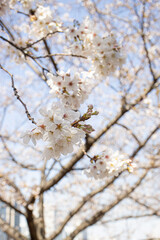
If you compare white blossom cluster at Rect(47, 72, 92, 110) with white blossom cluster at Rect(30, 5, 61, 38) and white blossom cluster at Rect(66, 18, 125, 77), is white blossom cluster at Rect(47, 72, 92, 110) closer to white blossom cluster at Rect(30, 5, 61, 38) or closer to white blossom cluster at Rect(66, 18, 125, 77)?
white blossom cluster at Rect(66, 18, 125, 77)

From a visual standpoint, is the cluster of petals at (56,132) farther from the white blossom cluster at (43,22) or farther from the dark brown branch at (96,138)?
the dark brown branch at (96,138)

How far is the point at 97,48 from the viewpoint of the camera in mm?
1871

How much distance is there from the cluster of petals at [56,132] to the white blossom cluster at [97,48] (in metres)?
0.98

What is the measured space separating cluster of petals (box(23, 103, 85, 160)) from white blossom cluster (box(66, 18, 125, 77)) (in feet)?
3.22

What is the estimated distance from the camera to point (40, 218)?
13.2 feet

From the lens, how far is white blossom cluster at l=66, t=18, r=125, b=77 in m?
1.85

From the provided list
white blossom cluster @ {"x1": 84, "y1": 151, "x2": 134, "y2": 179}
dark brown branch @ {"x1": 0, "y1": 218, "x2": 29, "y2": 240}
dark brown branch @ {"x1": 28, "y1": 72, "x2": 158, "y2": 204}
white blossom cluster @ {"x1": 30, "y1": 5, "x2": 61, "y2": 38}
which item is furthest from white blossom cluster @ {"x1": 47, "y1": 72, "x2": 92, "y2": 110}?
dark brown branch @ {"x1": 0, "y1": 218, "x2": 29, "y2": 240}

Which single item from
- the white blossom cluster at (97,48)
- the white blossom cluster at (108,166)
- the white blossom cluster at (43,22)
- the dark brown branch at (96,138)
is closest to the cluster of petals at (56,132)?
the white blossom cluster at (108,166)

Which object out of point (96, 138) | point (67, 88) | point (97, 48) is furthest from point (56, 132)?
point (96, 138)

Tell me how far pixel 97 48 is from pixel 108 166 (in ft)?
3.28

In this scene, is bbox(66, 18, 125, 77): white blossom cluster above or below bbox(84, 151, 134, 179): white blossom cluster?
above

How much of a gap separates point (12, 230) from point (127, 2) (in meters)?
4.89

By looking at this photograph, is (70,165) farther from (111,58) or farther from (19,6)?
(19,6)

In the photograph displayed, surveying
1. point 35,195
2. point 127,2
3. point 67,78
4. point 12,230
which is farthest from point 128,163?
point 127,2
